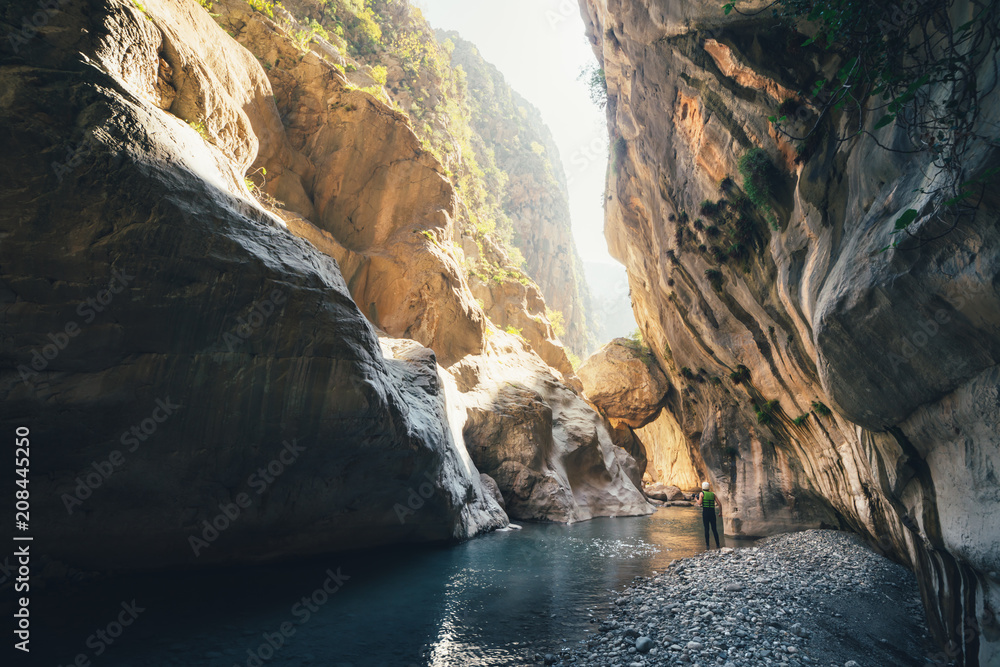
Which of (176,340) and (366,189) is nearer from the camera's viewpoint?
(176,340)

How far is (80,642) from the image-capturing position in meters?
5.41

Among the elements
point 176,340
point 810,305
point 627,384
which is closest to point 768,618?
point 810,305

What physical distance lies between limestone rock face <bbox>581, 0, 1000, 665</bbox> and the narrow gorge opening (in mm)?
52

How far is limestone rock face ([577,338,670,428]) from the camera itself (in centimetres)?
2967

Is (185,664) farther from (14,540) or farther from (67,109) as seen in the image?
(67,109)

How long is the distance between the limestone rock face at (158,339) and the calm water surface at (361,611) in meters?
1.19

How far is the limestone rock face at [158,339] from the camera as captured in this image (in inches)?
253

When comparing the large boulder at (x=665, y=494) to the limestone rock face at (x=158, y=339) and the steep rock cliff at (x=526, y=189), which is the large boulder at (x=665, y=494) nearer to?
the limestone rock face at (x=158, y=339)

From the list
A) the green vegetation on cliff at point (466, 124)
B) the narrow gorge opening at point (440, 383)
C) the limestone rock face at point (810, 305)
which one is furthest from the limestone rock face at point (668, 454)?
the narrow gorge opening at point (440, 383)

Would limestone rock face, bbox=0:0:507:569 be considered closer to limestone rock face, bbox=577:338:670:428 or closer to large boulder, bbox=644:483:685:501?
limestone rock face, bbox=577:338:670:428

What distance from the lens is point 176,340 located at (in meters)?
7.54

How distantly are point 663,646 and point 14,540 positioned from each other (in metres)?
9.37

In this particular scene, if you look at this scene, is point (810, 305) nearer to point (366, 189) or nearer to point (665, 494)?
point (366, 189)

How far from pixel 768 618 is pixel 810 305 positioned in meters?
4.64
